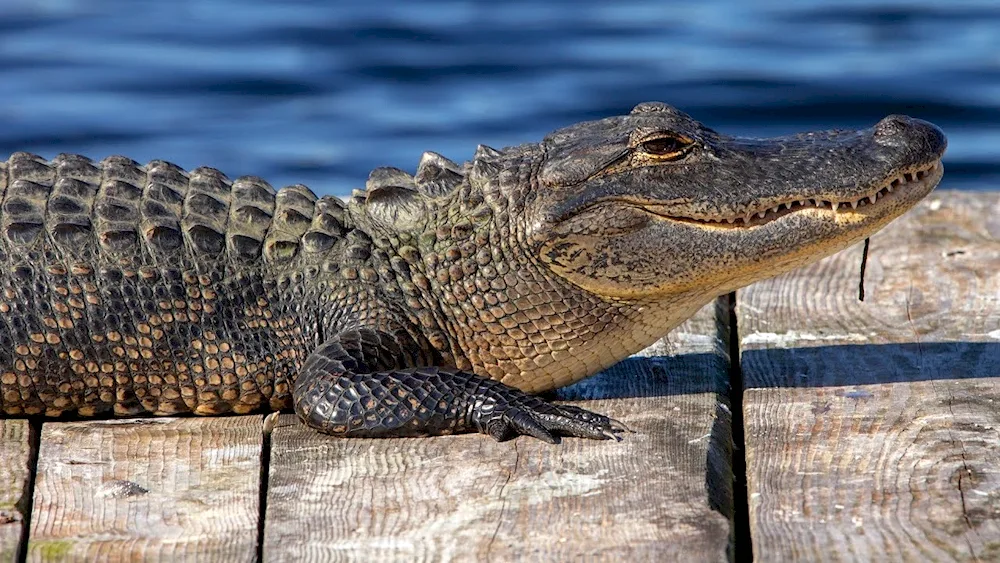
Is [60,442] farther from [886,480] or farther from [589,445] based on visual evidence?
[886,480]

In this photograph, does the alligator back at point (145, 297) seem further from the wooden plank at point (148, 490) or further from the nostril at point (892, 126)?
the nostril at point (892, 126)

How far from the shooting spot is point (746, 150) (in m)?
4.32

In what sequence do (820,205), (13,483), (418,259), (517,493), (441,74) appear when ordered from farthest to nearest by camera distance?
1. (441,74)
2. (418,259)
3. (820,205)
4. (13,483)
5. (517,493)

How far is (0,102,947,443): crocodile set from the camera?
166 inches

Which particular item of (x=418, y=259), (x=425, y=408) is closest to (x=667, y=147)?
(x=418, y=259)

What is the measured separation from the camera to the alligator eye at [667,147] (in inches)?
169

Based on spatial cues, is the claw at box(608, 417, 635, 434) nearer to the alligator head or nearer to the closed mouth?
the alligator head

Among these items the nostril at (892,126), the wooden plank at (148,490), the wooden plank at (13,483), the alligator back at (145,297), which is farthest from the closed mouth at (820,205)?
the wooden plank at (13,483)

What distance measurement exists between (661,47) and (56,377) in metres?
9.82

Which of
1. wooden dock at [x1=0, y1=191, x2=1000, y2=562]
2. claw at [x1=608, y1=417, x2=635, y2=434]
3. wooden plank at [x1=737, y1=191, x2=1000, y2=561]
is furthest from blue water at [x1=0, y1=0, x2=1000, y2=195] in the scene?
claw at [x1=608, y1=417, x2=635, y2=434]

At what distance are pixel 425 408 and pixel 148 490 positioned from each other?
2.56 feet

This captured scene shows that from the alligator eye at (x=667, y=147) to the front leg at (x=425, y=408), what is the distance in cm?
82

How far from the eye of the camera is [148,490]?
11.9 feet

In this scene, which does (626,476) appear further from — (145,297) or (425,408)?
(145,297)
